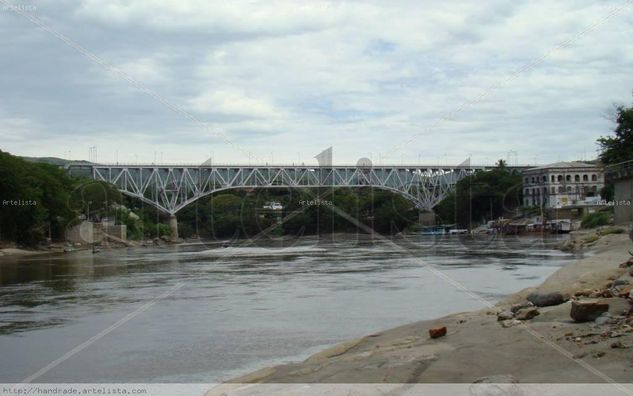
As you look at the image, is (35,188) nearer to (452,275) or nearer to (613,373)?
(452,275)

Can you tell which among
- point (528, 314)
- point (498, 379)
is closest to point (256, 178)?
point (528, 314)

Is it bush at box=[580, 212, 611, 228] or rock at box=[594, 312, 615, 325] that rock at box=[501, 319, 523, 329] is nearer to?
rock at box=[594, 312, 615, 325]

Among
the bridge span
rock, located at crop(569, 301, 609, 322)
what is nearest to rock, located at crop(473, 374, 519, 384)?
rock, located at crop(569, 301, 609, 322)

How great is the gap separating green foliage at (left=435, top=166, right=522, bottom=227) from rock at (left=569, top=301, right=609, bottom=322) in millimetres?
143314

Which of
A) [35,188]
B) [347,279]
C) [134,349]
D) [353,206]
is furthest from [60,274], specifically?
[353,206]

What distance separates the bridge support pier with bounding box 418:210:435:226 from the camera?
17125 cm

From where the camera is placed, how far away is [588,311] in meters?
13.4

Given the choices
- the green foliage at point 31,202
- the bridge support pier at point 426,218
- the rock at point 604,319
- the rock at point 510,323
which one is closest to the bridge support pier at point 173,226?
the green foliage at point 31,202

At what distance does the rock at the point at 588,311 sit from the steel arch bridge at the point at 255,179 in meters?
147

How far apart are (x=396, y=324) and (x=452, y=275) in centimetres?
1828

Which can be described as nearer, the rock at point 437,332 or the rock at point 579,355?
the rock at point 579,355

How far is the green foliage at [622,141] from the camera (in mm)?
78062

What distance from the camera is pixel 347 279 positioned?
3575cm

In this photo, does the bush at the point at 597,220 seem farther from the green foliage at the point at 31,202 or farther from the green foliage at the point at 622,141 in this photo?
the green foliage at the point at 31,202
